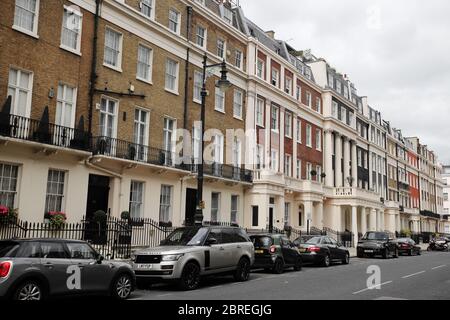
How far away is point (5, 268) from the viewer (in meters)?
9.02

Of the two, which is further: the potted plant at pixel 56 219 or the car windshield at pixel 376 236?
the car windshield at pixel 376 236

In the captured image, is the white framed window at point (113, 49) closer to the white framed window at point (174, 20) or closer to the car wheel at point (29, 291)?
the white framed window at point (174, 20)

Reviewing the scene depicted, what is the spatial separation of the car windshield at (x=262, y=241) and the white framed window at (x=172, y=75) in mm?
10692

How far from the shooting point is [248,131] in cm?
3253

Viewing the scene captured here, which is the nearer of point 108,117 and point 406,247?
point 108,117

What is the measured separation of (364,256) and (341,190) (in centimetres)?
1387

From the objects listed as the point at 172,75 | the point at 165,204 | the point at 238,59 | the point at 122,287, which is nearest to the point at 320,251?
the point at 165,204

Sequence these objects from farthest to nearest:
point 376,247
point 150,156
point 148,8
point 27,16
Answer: point 376,247 < point 148,8 < point 150,156 < point 27,16

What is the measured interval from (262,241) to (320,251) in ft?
15.7

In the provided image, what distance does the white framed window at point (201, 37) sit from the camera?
93.0ft

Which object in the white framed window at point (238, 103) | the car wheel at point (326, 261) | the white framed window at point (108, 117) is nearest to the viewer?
the white framed window at point (108, 117)

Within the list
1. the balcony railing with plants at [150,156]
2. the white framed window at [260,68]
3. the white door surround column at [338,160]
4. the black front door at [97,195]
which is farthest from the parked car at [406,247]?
the black front door at [97,195]

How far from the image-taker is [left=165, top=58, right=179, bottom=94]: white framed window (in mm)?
25828

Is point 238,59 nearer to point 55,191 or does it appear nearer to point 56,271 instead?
point 55,191
